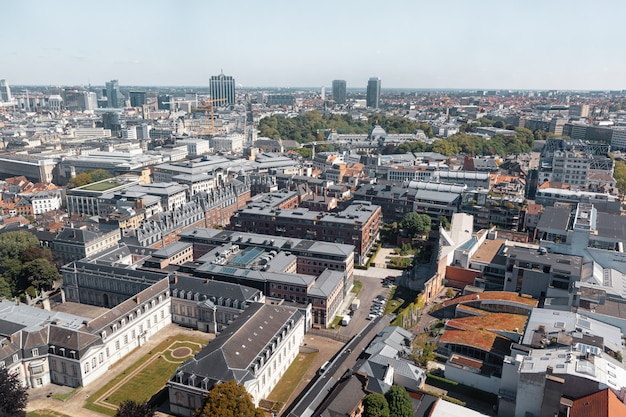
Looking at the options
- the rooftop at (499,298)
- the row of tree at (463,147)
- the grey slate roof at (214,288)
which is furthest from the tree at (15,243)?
the row of tree at (463,147)

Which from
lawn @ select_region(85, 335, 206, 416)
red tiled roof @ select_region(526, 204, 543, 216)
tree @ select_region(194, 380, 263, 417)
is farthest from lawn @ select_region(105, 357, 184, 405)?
red tiled roof @ select_region(526, 204, 543, 216)

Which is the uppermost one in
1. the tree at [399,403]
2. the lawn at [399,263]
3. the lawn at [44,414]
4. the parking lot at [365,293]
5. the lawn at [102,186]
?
the lawn at [102,186]

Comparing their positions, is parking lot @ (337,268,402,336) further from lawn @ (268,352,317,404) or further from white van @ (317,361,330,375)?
white van @ (317,361,330,375)

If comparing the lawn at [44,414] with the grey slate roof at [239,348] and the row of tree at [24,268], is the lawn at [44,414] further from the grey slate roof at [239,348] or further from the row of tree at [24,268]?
the row of tree at [24,268]

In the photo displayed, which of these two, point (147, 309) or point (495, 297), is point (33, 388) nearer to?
point (147, 309)

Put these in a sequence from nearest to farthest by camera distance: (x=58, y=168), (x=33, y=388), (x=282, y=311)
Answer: (x=33, y=388) → (x=282, y=311) → (x=58, y=168)

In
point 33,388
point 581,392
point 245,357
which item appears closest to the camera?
point 581,392

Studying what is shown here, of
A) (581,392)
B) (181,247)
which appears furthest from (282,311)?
(581,392)
